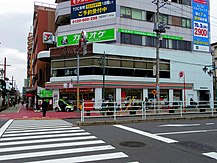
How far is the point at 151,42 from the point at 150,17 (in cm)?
451

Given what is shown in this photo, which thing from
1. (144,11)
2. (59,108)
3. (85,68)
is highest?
(144,11)

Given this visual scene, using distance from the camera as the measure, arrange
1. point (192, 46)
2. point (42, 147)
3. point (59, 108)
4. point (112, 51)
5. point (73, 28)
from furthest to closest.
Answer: point (192, 46) < point (73, 28) < point (112, 51) < point (59, 108) < point (42, 147)

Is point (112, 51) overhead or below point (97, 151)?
overhead

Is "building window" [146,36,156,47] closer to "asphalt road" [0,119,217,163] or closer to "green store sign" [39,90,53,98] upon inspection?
"green store sign" [39,90,53,98]

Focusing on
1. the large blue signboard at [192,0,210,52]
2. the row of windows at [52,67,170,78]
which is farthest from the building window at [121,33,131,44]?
the large blue signboard at [192,0,210,52]

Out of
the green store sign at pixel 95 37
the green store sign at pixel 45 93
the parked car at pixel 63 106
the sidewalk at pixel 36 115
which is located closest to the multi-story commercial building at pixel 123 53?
the green store sign at pixel 95 37

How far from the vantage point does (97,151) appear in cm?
683

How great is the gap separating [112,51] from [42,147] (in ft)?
78.9

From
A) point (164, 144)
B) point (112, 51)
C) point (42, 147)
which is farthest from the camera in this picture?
point (112, 51)

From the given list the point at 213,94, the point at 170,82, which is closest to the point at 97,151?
the point at 170,82

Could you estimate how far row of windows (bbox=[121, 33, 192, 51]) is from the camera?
105 ft

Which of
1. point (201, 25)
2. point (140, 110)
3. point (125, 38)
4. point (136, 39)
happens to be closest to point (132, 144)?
point (140, 110)

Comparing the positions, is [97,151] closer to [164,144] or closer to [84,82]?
[164,144]

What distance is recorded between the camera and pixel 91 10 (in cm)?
3191
